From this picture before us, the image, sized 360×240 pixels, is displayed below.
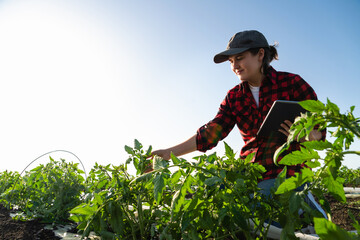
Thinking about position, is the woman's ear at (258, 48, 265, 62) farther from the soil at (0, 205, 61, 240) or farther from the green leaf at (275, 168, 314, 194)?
the soil at (0, 205, 61, 240)

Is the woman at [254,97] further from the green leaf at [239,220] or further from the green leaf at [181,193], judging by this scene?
the green leaf at [239,220]

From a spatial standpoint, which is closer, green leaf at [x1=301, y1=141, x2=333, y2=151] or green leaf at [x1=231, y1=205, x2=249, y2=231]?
green leaf at [x1=301, y1=141, x2=333, y2=151]

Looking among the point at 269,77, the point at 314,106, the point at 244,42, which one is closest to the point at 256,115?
the point at 269,77

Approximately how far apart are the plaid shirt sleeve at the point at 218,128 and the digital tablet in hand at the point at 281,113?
0.69 metres

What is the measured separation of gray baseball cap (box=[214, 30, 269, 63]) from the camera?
2598 mm

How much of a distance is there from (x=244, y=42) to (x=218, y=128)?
2.91 feet

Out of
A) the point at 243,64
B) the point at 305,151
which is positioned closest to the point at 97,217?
the point at 305,151

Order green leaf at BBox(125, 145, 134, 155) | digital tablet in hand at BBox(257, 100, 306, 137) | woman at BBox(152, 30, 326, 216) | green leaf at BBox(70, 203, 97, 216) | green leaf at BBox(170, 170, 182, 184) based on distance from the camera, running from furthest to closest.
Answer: woman at BBox(152, 30, 326, 216)
digital tablet in hand at BBox(257, 100, 306, 137)
green leaf at BBox(125, 145, 134, 155)
green leaf at BBox(70, 203, 97, 216)
green leaf at BBox(170, 170, 182, 184)

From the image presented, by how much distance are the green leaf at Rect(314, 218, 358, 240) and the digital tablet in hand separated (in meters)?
1.24

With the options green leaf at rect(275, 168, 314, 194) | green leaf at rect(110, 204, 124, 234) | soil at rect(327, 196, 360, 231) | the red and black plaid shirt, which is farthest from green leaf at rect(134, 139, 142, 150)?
soil at rect(327, 196, 360, 231)

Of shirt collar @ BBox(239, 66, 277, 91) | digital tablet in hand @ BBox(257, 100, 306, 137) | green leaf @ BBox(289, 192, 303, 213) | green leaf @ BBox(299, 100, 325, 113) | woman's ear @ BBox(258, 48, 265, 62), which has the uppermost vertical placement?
woman's ear @ BBox(258, 48, 265, 62)

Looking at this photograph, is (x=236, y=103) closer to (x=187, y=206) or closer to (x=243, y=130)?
(x=243, y=130)

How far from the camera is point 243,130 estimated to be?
2975mm

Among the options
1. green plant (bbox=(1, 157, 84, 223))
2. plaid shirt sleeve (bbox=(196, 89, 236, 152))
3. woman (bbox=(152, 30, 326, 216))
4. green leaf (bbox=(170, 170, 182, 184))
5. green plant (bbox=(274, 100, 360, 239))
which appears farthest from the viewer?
plaid shirt sleeve (bbox=(196, 89, 236, 152))
